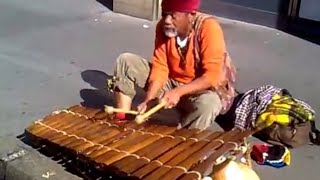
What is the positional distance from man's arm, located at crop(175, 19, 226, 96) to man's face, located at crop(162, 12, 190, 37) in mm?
135

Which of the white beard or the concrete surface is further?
the concrete surface

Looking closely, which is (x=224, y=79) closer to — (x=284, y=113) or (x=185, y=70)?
(x=185, y=70)

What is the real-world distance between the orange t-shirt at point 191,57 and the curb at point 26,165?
0.84 metres

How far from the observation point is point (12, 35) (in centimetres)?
654

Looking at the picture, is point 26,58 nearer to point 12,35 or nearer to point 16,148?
point 12,35

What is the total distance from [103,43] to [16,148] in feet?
7.80

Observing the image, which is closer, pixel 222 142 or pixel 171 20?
pixel 222 142

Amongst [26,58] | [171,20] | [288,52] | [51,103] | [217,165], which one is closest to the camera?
[217,165]

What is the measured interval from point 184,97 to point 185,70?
7.0 inches

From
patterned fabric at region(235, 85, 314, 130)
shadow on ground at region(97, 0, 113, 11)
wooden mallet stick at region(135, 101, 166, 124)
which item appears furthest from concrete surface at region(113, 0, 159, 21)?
wooden mallet stick at region(135, 101, 166, 124)

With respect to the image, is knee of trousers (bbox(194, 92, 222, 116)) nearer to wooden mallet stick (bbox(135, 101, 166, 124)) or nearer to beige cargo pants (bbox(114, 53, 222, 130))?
beige cargo pants (bbox(114, 53, 222, 130))

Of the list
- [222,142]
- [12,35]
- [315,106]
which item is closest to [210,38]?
[222,142]

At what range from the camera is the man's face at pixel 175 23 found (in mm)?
3883

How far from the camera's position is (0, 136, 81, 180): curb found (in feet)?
12.6
